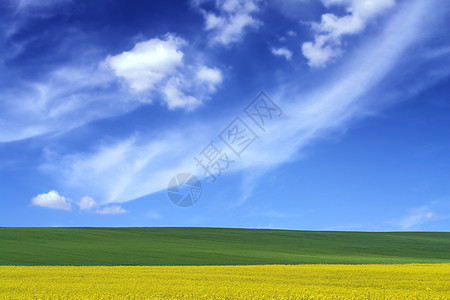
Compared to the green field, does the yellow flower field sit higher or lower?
lower

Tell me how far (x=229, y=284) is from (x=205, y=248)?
3283 cm

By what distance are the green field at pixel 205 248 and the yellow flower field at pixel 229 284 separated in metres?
10.0

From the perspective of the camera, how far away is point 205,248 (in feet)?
191

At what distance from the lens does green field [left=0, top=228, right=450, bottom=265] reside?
147ft

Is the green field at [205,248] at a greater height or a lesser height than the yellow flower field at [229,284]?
greater

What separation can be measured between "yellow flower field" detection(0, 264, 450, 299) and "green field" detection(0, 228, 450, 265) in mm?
10034

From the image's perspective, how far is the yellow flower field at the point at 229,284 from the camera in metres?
21.6

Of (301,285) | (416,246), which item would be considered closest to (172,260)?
(301,285)

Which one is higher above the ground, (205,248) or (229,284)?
(205,248)

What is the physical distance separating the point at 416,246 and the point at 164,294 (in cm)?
6023

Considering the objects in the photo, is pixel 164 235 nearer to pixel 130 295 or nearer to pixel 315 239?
Answer: pixel 315 239

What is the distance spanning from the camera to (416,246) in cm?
7062

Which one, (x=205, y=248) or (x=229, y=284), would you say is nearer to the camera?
(x=229, y=284)

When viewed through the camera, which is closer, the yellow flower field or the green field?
the yellow flower field
